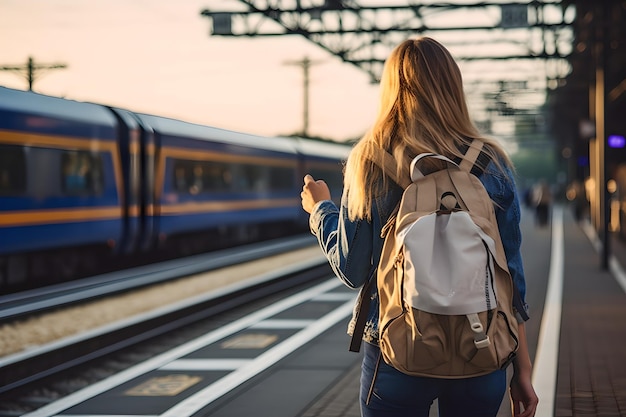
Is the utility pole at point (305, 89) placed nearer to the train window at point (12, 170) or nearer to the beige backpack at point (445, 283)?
the train window at point (12, 170)

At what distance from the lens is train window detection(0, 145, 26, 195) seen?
1500cm

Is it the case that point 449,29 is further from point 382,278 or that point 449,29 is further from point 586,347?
point 382,278

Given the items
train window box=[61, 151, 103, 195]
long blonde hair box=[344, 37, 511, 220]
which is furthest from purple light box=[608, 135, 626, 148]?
long blonde hair box=[344, 37, 511, 220]

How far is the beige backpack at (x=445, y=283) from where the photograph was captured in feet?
7.43

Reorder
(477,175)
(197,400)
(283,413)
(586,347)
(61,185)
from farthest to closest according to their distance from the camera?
(61,185), (586,347), (197,400), (283,413), (477,175)

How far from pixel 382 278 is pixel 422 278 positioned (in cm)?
15

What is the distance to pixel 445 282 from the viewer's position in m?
2.26

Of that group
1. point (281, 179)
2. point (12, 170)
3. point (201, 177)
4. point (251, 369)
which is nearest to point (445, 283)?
point (251, 369)

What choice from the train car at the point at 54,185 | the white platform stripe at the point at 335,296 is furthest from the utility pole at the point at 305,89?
the white platform stripe at the point at 335,296

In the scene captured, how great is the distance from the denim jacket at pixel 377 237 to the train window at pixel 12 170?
1320 cm

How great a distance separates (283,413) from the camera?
257 inches

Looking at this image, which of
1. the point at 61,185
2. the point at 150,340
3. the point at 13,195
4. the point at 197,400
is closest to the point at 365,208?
the point at 197,400

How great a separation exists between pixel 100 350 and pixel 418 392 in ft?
24.7

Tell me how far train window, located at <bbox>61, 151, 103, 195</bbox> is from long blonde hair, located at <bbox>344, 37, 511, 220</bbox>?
1502cm
